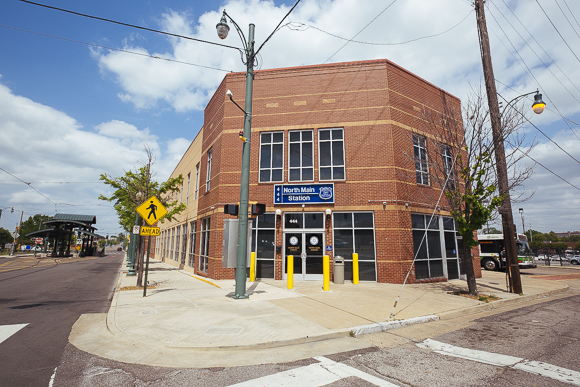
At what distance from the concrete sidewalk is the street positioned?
0.99 feet

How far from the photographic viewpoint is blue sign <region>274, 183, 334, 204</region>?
44.1 ft

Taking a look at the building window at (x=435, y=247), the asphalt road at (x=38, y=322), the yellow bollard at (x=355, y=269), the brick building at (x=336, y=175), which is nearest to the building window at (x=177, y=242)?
the brick building at (x=336, y=175)

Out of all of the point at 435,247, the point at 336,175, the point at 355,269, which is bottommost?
the point at 355,269

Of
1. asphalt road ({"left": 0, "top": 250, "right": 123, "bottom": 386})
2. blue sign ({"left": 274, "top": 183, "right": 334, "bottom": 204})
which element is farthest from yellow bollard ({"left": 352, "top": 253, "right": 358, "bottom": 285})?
asphalt road ({"left": 0, "top": 250, "right": 123, "bottom": 386})

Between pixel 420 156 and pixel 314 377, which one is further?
pixel 420 156

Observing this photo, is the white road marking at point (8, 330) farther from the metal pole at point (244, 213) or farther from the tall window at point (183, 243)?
the tall window at point (183, 243)

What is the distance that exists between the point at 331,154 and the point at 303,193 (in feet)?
7.39

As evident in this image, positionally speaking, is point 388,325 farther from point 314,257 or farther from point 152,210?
point 152,210

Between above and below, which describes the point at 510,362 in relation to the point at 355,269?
below

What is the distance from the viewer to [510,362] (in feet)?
14.8

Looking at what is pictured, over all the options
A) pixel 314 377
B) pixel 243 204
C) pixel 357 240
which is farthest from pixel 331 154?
pixel 314 377

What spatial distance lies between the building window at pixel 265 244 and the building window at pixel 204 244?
328 centimetres

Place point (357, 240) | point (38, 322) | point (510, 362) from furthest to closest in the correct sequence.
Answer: point (357, 240)
point (38, 322)
point (510, 362)

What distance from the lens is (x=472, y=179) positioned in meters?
10.1
